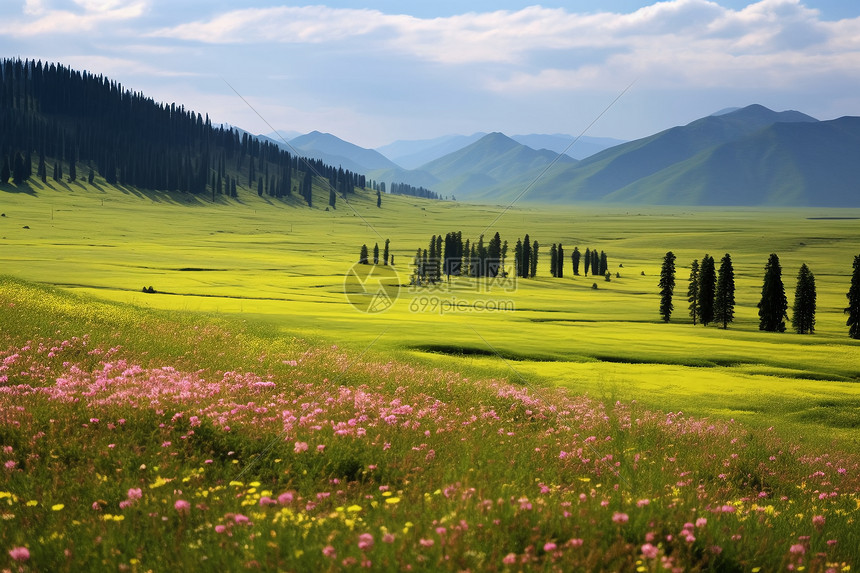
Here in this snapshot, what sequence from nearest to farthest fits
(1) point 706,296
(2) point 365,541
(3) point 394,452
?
(2) point 365,541 < (3) point 394,452 < (1) point 706,296

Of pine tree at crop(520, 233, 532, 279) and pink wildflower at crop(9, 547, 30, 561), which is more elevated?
pine tree at crop(520, 233, 532, 279)

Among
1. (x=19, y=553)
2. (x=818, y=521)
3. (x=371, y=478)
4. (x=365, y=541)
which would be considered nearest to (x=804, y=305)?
(x=818, y=521)

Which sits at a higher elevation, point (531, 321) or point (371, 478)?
point (371, 478)

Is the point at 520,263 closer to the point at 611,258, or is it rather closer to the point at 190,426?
the point at 611,258

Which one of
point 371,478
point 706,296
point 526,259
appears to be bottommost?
point 371,478

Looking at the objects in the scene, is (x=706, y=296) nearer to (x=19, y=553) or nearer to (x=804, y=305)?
(x=804, y=305)

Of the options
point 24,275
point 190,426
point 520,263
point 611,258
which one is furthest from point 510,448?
point 611,258

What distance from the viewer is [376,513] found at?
8375 mm

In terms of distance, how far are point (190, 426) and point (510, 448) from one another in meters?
6.04

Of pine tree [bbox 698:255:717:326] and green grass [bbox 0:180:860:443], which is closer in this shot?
green grass [bbox 0:180:860:443]

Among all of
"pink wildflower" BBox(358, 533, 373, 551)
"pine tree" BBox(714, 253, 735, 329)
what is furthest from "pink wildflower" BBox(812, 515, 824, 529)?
"pine tree" BBox(714, 253, 735, 329)

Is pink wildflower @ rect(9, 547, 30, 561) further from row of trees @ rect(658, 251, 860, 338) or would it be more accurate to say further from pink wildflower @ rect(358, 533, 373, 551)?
row of trees @ rect(658, 251, 860, 338)

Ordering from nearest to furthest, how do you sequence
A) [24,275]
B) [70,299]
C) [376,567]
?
[376,567], [70,299], [24,275]

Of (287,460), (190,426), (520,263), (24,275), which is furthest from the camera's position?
(520,263)
